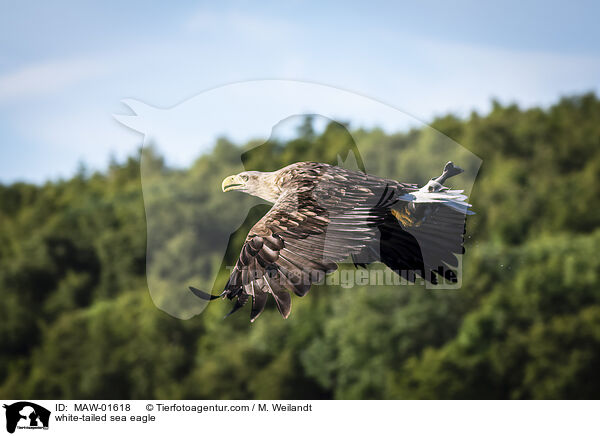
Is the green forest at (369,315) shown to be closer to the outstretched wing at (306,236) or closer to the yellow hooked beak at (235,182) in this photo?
the yellow hooked beak at (235,182)

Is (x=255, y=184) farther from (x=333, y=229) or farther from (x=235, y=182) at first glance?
(x=333, y=229)

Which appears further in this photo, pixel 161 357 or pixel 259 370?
pixel 161 357

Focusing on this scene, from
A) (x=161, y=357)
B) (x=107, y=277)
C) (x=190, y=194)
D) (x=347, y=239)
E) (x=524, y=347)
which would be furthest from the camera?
(x=107, y=277)

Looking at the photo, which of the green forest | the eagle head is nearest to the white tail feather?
the eagle head

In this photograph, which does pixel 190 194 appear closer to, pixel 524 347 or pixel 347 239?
pixel 524 347
